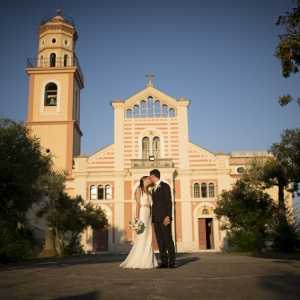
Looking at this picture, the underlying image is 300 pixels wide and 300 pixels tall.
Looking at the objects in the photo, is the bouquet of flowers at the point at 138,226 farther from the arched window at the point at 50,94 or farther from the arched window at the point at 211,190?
the arched window at the point at 50,94

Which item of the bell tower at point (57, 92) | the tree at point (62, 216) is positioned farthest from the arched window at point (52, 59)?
the tree at point (62, 216)

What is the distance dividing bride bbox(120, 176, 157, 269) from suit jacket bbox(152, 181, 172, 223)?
1.74 feet

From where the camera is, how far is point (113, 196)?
4247 cm

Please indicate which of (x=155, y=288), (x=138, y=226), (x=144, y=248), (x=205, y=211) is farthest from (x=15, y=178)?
(x=205, y=211)

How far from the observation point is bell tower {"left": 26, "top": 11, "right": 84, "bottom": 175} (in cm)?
4366

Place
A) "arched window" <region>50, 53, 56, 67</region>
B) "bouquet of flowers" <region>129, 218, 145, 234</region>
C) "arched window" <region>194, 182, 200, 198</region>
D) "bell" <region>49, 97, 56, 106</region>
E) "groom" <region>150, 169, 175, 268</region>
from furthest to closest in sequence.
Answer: "arched window" <region>50, 53, 56, 67</region>
"bell" <region>49, 97, 56, 106</region>
"arched window" <region>194, 182, 200, 198</region>
"bouquet of flowers" <region>129, 218, 145, 234</region>
"groom" <region>150, 169, 175, 268</region>

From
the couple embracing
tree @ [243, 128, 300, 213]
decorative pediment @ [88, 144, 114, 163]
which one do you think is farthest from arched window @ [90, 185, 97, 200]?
the couple embracing

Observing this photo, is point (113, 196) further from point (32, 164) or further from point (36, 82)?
point (32, 164)

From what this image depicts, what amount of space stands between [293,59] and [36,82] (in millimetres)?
39970

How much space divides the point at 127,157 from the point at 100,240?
9159 millimetres

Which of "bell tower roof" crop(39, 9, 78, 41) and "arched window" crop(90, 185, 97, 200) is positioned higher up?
"bell tower roof" crop(39, 9, 78, 41)

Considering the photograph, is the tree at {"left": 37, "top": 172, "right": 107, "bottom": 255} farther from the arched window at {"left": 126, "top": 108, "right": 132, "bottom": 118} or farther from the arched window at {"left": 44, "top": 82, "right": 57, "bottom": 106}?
the arched window at {"left": 44, "top": 82, "right": 57, "bottom": 106}

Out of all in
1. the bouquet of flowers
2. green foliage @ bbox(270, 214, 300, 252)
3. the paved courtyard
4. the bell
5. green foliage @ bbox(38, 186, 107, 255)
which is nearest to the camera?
the paved courtyard

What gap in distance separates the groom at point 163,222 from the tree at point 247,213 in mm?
14542
